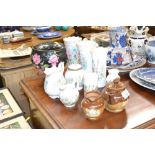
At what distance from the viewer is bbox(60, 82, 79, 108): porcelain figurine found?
82cm

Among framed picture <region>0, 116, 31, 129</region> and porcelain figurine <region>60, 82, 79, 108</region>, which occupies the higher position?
porcelain figurine <region>60, 82, 79, 108</region>

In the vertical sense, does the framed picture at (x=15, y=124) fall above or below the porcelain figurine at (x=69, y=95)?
below

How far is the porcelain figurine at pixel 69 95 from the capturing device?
0.82 meters

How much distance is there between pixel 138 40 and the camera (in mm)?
1195

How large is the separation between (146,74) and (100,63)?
0.70ft

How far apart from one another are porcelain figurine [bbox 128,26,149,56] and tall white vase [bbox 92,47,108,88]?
34 centimetres

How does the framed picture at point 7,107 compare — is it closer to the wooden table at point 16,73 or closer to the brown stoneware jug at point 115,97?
the wooden table at point 16,73

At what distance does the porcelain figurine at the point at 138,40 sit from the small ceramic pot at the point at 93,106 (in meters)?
0.51

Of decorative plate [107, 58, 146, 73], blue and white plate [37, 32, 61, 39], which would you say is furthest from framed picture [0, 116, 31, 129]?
blue and white plate [37, 32, 61, 39]

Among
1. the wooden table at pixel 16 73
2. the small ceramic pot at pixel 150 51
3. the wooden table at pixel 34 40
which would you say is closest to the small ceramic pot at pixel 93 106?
the small ceramic pot at pixel 150 51

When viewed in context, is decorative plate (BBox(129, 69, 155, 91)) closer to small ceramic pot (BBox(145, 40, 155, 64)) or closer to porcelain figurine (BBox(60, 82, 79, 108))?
small ceramic pot (BBox(145, 40, 155, 64))

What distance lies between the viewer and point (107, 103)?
0.82 metres
